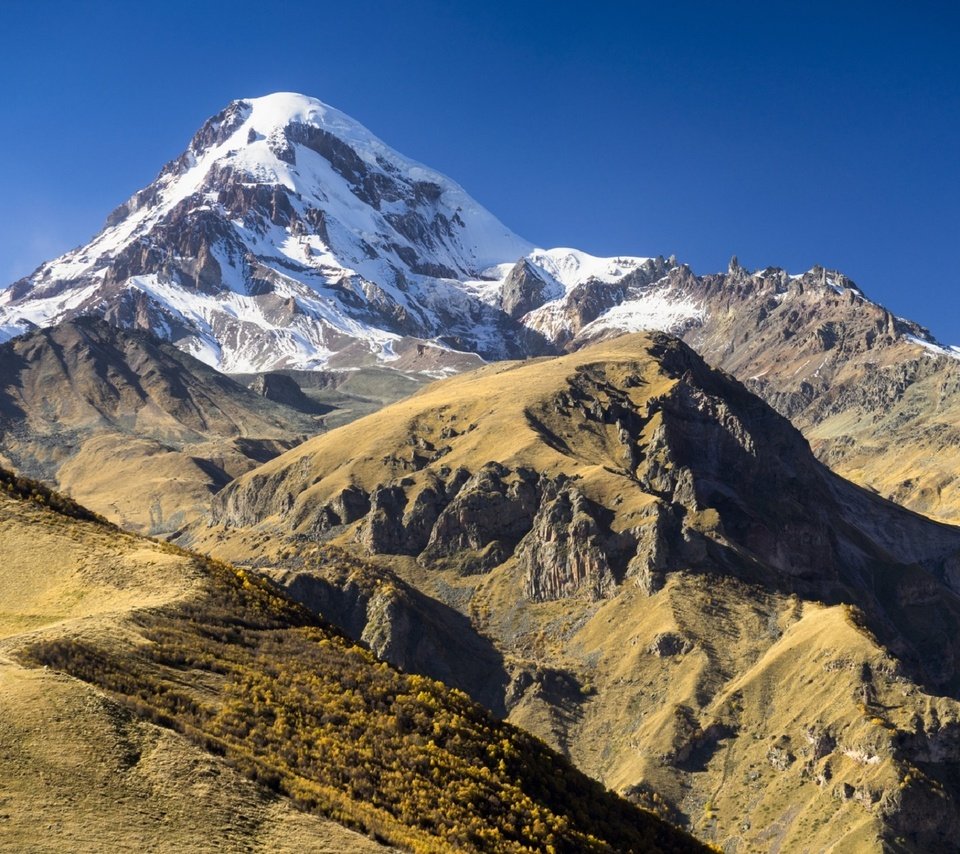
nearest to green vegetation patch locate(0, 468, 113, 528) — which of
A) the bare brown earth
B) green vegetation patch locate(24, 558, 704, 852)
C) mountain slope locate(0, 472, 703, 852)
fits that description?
mountain slope locate(0, 472, 703, 852)

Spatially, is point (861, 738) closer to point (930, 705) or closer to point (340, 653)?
point (930, 705)

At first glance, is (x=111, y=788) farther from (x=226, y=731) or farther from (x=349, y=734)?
(x=349, y=734)

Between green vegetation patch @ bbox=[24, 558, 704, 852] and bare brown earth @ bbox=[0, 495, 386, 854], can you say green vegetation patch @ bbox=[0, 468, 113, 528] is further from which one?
bare brown earth @ bbox=[0, 495, 386, 854]

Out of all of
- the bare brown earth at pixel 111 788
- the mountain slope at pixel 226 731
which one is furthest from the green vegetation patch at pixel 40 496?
the bare brown earth at pixel 111 788

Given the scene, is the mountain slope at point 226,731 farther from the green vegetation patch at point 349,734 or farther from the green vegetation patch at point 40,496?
the green vegetation patch at point 40,496

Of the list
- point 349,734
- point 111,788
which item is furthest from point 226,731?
point 111,788

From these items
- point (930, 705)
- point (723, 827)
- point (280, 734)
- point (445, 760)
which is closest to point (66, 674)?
point (280, 734)
